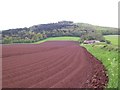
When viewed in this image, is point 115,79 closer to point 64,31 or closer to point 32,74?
point 32,74

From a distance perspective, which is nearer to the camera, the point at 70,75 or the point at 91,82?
the point at 91,82

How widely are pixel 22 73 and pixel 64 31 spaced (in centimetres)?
6564

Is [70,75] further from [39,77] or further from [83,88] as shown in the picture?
[83,88]

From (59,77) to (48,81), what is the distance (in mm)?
1252

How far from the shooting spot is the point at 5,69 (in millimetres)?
17078

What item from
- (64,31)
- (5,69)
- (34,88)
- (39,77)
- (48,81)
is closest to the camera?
(34,88)

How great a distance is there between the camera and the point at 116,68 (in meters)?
15.9

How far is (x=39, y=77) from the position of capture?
562 inches

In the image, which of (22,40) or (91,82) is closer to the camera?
(91,82)

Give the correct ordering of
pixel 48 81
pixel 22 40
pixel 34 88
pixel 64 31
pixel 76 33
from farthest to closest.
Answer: pixel 64 31 → pixel 76 33 → pixel 22 40 → pixel 48 81 → pixel 34 88

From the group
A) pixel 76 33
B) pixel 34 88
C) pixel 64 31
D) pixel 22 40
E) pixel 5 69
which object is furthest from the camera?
pixel 64 31

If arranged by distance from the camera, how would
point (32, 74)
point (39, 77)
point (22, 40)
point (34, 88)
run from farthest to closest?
point (22, 40), point (32, 74), point (39, 77), point (34, 88)

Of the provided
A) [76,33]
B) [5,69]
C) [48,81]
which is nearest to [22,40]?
[76,33]

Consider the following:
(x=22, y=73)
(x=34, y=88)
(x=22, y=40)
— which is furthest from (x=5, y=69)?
(x=22, y=40)
